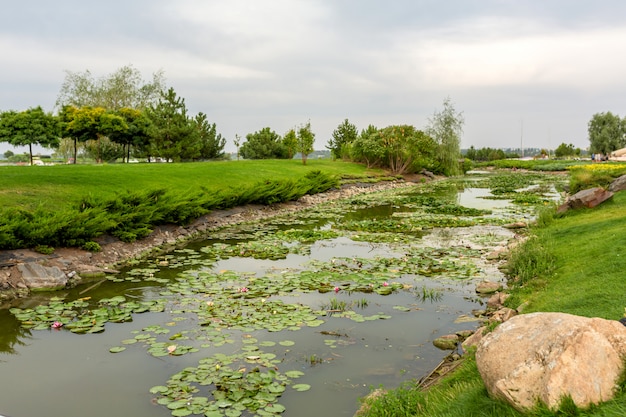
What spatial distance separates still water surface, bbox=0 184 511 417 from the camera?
5297mm

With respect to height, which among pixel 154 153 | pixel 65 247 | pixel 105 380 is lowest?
pixel 105 380

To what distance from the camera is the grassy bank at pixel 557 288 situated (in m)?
3.96

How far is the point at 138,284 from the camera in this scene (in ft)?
32.5

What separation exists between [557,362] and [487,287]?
239 inches

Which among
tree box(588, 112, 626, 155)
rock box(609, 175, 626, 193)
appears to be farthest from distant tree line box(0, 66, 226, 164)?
tree box(588, 112, 626, 155)

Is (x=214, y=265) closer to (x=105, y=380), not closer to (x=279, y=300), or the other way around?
(x=279, y=300)

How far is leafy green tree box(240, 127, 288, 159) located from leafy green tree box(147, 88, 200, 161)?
17.6 m

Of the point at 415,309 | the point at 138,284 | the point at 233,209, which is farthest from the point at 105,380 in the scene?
the point at 233,209

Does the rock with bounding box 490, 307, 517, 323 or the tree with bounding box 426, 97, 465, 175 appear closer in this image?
the rock with bounding box 490, 307, 517, 323

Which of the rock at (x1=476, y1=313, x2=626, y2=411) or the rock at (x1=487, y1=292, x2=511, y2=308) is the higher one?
the rock at (x1=476, y1=313, x2=626, y2=411)

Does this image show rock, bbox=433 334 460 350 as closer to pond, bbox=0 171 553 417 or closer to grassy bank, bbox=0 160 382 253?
pond, bbox=0 171 553 417

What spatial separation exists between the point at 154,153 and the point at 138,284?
34.9 metres

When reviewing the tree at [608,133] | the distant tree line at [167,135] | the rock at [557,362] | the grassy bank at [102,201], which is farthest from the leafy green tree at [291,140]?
the tree at [608,133]

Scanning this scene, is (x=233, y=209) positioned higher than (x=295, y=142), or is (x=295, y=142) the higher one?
(x=295, y=142)
